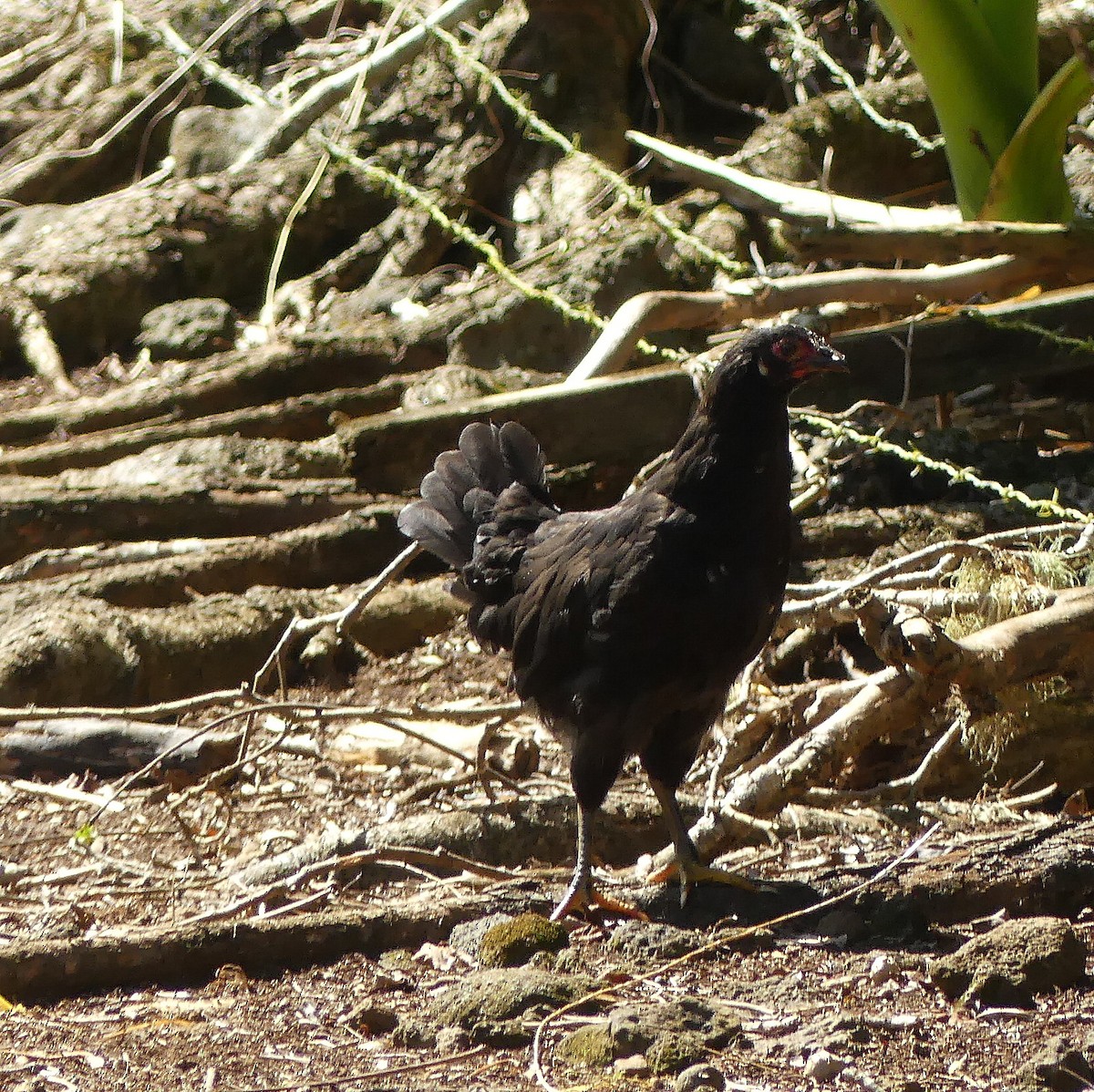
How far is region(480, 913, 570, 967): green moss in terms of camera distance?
110 inches

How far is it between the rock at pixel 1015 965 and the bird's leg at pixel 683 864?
28.8 inches

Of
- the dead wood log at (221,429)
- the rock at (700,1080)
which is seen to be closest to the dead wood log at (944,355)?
the dead wood log at (221,429)

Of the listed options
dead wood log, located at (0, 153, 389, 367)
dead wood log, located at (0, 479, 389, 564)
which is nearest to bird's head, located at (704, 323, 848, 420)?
dead wood log, located at (0, 479, 389, 564)

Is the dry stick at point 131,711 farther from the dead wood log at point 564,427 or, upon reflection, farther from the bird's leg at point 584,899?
the dead wood log at point 564,427

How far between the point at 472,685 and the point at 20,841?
67.3 inches

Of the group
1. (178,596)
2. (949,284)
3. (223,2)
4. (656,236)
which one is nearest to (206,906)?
(178,596)

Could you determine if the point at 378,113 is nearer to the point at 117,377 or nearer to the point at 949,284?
the point at 117,377

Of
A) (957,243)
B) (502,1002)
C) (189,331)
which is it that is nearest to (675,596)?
(502,1002)

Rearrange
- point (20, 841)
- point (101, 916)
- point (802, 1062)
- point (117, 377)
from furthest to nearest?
point (117, 377) < point (20, 841) < point (101, 916) < point (802, 1062)

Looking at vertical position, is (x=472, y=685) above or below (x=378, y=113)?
below

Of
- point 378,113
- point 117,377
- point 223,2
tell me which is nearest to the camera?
point 117,377

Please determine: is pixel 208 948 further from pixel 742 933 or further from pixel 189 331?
pixel 189 331

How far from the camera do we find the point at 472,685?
491 cm

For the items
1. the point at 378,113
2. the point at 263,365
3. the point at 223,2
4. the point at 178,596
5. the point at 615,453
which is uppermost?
the point at 223,2
